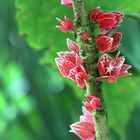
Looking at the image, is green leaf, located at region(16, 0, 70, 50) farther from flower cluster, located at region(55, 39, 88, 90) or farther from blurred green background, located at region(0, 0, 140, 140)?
flower cluster, located at region(55, 39, 88, 90)

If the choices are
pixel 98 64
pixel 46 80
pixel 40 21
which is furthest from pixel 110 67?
pixel 46 80

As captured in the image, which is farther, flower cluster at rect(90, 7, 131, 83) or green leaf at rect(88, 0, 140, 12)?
green leaf at rect(88, 0, 140, 12)

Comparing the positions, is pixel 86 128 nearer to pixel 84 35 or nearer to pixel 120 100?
pixel 84 35

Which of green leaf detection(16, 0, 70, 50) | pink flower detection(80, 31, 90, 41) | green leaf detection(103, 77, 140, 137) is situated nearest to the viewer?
pink flower detection(80, 31, 90, 41)

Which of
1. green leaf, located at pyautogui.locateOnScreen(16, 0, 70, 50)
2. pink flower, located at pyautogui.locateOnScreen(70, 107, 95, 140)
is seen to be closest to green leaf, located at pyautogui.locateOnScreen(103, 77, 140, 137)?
green leaf, located at pyautogui.locateOnScreen(16, 0, 70, 50)

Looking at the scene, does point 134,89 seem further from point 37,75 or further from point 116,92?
point 37,75

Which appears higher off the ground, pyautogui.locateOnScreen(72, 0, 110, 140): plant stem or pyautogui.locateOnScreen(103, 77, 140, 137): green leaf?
pyautogui.locateOnScreen(72, 0, 110, 140): plant stem

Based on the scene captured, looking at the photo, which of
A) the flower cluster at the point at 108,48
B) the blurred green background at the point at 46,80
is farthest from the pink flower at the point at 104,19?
the blurred green background at the point at 46,80
